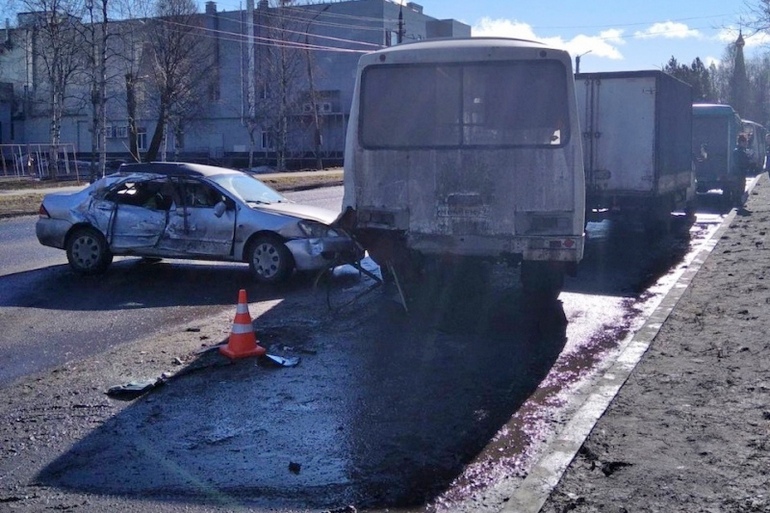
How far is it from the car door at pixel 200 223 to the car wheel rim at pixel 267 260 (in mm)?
425

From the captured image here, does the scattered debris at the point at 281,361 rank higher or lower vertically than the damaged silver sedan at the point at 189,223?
lower

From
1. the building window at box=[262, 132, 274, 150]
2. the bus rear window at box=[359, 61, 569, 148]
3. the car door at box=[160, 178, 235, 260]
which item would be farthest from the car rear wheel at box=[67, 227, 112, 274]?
the building window at box=[262, 132, 274, 150]

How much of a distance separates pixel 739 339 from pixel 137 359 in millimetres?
5564


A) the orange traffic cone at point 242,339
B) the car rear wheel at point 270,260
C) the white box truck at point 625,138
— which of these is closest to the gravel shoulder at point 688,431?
Answer: the orange traffic cone at point 242,339

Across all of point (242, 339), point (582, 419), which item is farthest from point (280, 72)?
point (582, 419)

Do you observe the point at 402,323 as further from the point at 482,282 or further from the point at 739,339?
the point at 739,339

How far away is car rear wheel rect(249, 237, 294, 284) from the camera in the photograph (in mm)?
12039

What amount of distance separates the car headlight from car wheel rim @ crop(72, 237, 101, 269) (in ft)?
10.0

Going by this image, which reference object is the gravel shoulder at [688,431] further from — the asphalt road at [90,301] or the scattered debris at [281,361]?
the asphalt road at [90,301]

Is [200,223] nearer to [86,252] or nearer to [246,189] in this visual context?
[246,189]

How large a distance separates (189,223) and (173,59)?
119ft

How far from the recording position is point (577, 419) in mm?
6289

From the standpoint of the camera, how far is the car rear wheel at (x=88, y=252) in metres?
12.9

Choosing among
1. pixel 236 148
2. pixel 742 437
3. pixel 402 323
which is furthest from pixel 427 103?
pixel 236 148
